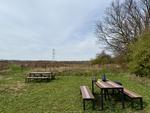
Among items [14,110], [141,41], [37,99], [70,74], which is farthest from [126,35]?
[14,110]

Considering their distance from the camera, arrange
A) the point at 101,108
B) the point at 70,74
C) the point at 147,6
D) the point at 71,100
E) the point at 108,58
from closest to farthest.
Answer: the point at 101,108
the point at 71,100
the point at 70,74
the point at 147,6
the point at 108,58

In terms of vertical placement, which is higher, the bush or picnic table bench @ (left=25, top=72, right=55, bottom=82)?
the bush

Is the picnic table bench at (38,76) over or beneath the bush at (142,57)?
beneath

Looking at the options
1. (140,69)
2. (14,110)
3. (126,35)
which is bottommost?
(14,110)

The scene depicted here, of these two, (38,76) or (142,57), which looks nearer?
(142,57)

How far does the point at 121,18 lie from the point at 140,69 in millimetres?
14750

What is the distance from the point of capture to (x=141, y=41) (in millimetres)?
16906

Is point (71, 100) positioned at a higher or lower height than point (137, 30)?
lower

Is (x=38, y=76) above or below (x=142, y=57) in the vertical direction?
below

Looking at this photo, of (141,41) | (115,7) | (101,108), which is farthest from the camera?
(115,7)

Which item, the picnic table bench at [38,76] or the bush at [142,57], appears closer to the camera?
the bush at [142,57]

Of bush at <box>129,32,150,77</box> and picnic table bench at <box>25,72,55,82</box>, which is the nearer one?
bush at <box>129,32,150,77</box>

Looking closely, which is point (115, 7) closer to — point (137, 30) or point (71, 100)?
point (137, 30)

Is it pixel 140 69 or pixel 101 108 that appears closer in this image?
pixel 101 108
